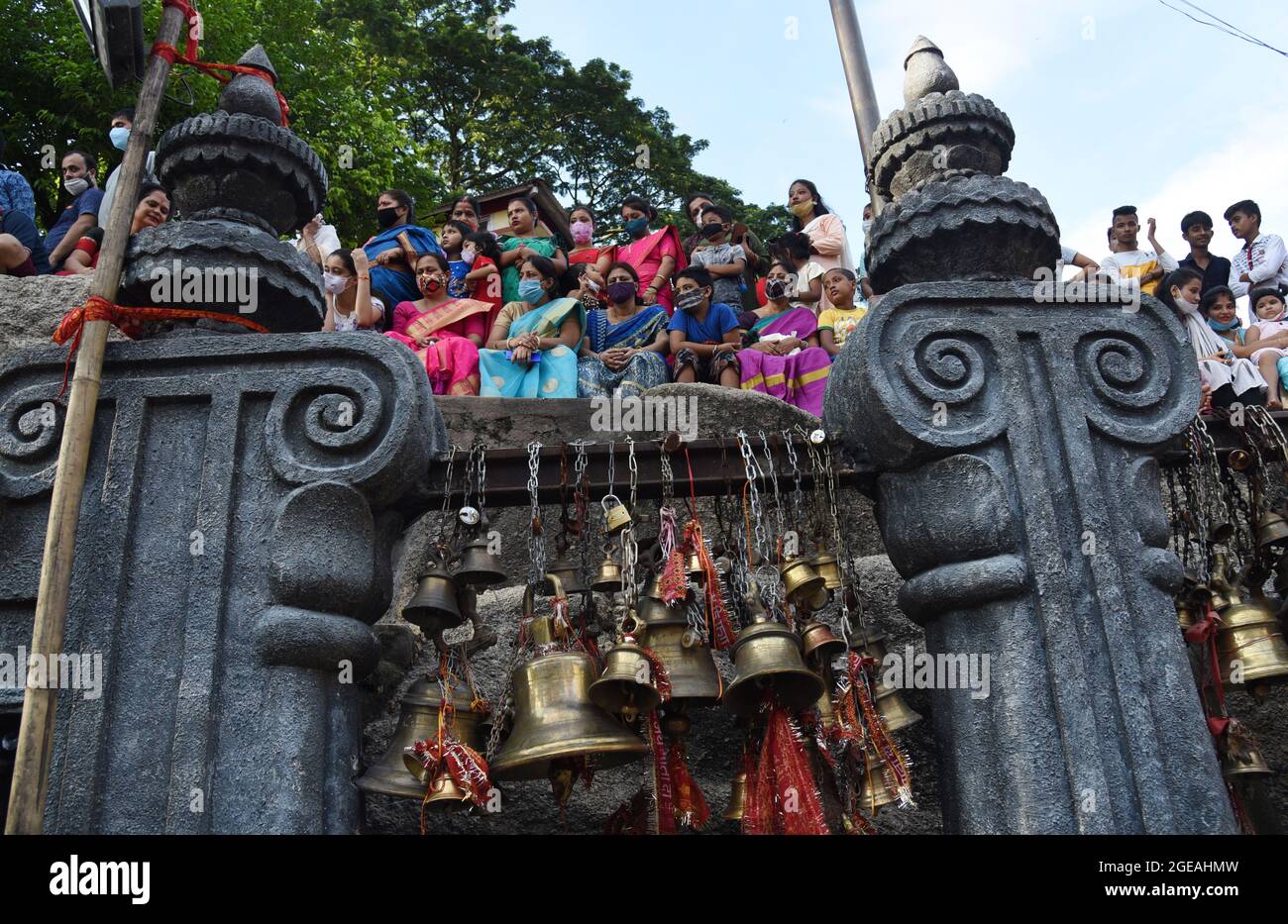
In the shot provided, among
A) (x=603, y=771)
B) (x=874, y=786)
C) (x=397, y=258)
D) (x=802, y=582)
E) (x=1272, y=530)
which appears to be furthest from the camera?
(x=397, y=258)

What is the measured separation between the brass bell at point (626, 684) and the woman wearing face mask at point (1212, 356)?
163 inches

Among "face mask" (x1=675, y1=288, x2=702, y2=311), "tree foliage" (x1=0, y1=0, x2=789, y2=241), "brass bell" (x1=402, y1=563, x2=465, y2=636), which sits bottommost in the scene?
"brass bell" (x1=402, y1=563, x2=465, y2=636)

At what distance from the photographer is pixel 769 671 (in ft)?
13.2

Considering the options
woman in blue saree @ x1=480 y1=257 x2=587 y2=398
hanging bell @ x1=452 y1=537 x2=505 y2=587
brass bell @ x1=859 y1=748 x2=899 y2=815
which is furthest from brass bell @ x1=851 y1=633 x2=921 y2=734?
woman in blue saree @ x1=480 y1=257 x2=587 y2=398

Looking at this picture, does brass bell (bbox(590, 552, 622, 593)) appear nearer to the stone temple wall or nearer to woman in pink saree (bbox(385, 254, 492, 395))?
the stone temple wall

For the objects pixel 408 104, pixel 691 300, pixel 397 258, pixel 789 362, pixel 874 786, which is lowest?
pixel 874 786

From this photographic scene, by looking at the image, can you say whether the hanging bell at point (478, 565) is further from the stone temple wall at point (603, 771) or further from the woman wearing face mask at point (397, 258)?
the woman wearing face mask at point (397, 258)

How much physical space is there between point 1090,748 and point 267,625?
2.66 metres

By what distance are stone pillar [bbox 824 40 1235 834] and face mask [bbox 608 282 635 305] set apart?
3.94m

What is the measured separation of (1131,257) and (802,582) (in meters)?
6.42

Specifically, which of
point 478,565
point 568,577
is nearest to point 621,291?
point 568,577

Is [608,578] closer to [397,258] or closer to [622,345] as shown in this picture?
[622,345]

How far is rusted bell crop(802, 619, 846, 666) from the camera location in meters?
4.26
